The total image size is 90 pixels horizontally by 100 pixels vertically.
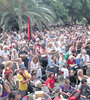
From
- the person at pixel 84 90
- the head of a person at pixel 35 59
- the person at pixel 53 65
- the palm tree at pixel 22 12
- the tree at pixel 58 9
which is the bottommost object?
the person at pixel 84 90

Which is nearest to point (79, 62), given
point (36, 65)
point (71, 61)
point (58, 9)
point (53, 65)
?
point (71, 61)

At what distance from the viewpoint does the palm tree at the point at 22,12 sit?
68.3 ft

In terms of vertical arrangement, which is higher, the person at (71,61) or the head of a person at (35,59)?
the head of a person at (35,59)

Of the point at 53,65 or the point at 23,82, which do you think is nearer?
the point at 23,82

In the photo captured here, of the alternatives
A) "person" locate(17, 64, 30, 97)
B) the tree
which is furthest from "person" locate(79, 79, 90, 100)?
the tree

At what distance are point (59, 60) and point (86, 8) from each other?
27.1m

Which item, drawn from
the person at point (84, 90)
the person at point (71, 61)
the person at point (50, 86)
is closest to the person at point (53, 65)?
the person at point (71, 61)

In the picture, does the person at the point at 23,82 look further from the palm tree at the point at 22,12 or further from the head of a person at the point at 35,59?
the palm tree at the point at 22,12

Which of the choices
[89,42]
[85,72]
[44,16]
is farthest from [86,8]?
[85,72]

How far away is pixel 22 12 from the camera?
2148 cm

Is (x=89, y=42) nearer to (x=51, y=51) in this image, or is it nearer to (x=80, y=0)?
(x=51, y=51)

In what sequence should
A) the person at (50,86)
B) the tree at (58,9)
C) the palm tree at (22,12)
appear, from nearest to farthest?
the person at (50,86), the palm tree at (22,12), the tree at (58,9)

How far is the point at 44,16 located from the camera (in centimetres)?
2191

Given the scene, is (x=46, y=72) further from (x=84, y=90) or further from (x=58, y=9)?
(x=58, y=9)
